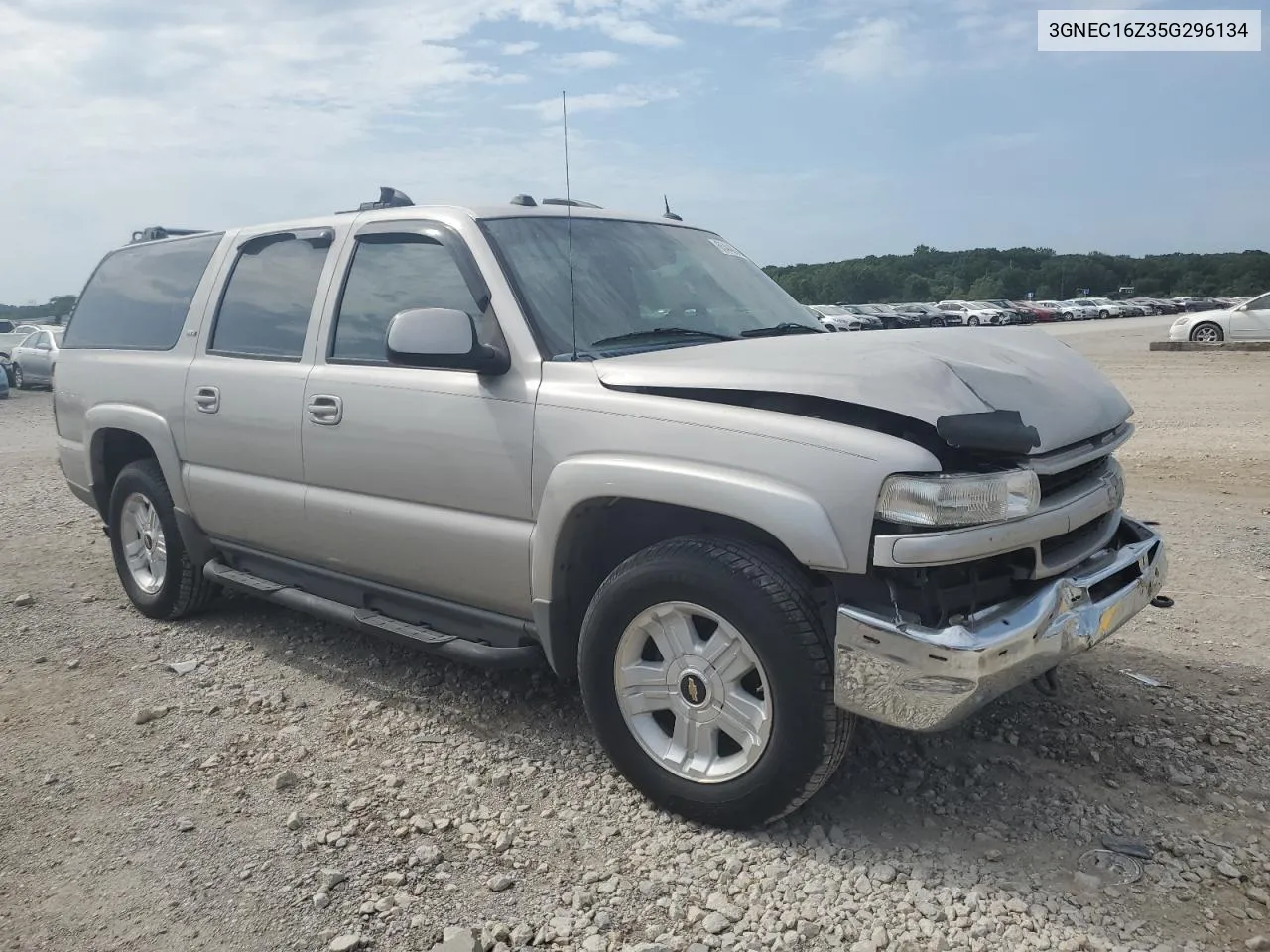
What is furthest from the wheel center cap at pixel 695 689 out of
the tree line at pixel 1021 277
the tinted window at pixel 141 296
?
the tree line at pixel 1021 277

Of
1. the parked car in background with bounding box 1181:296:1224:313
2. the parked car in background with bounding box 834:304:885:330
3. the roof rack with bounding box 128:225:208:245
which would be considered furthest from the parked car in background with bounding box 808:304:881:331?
the roof rack with bounding box 128:225:208:245

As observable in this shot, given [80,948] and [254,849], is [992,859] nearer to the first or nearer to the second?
[254,849]

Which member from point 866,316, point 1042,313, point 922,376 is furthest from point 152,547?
point 1042,313

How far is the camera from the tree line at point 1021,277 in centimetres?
9025

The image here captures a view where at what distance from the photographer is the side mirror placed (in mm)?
3326

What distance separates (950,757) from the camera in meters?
3.51

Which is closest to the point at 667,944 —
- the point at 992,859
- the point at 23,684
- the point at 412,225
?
the point at 992,859

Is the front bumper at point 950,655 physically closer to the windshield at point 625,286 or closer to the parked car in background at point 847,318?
the windshield at point 625,286

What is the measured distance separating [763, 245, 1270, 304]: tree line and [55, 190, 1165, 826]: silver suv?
271 feet

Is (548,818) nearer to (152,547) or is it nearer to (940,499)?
(940,499)

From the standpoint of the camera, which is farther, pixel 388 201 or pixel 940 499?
pixel 388 201

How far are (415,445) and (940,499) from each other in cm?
189

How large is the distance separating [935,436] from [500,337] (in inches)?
59.9

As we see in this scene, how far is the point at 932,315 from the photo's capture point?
56312 millimetres
